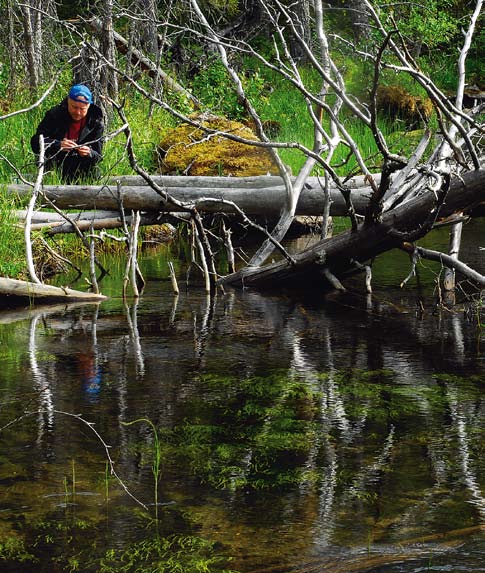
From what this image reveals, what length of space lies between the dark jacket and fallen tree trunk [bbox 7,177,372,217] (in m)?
0.56

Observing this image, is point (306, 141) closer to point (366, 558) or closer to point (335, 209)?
point (335, 209)

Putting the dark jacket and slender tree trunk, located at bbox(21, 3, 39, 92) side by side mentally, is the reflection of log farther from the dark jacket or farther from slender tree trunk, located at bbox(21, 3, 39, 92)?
slender tree trunk, located at bbox(21, 3, 39, 92)

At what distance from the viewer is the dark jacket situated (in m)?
10.5

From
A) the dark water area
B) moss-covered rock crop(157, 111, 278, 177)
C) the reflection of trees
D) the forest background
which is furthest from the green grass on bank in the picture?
the dark water area

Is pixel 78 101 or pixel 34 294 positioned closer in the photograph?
pixel 34 294

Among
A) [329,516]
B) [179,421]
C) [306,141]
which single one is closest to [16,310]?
[179,421]

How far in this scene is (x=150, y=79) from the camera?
15.8 m

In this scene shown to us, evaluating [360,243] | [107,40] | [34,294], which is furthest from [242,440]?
[107,40]

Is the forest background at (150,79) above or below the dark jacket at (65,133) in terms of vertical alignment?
above

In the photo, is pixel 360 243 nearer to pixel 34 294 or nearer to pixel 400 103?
pixel 34 294

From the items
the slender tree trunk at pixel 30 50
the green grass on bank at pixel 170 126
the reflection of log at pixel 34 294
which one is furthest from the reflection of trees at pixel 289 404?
the slender tree trunk at pixel 30 50

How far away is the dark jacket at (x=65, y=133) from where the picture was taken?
1048cm

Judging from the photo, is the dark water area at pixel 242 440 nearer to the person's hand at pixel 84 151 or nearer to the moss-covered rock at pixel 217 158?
the person's hand at pixel 84 151

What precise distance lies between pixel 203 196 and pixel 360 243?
2.48 m
